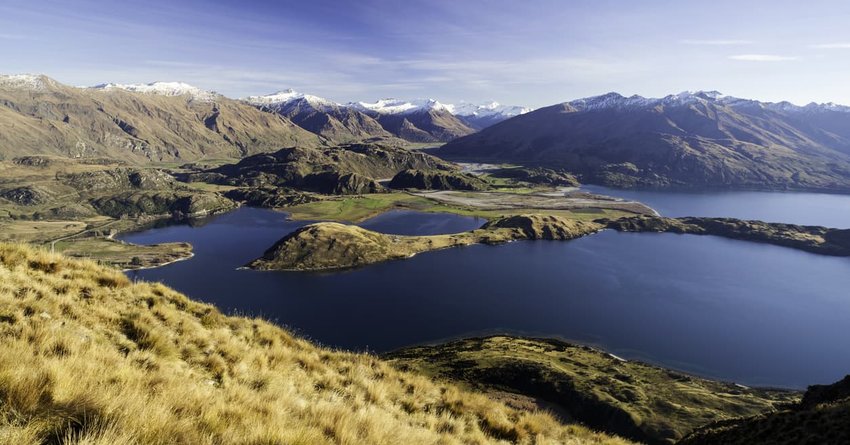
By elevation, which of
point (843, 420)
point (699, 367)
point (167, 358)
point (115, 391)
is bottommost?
point (699, 367)

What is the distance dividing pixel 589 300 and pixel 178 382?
397 feet

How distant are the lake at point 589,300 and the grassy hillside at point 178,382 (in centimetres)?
7345

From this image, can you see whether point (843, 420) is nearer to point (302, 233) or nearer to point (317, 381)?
point (317, 381)

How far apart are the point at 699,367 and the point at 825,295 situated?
258 feet

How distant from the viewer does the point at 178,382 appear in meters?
9.94

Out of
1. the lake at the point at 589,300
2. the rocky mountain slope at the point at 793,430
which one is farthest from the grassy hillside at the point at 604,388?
the rocky mountain slope at the point at 793,430

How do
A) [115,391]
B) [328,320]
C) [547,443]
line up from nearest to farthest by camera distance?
[115,391]
[547,443]
[328,320]

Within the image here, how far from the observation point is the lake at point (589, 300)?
9419cm

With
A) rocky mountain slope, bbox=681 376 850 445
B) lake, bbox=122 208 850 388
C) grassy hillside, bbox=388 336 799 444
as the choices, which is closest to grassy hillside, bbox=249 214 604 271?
lake, bbox=122 208 850 388

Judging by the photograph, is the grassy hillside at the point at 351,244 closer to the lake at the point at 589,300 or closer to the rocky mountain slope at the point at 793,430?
the lake at the point at 589,300

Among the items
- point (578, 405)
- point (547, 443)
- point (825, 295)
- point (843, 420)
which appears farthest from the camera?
point (825, 295)

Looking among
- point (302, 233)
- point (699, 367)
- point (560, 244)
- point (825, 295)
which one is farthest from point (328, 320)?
point (825, 295)

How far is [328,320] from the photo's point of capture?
10350cm

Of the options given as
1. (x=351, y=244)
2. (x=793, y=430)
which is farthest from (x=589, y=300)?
(x=793, y=430)
